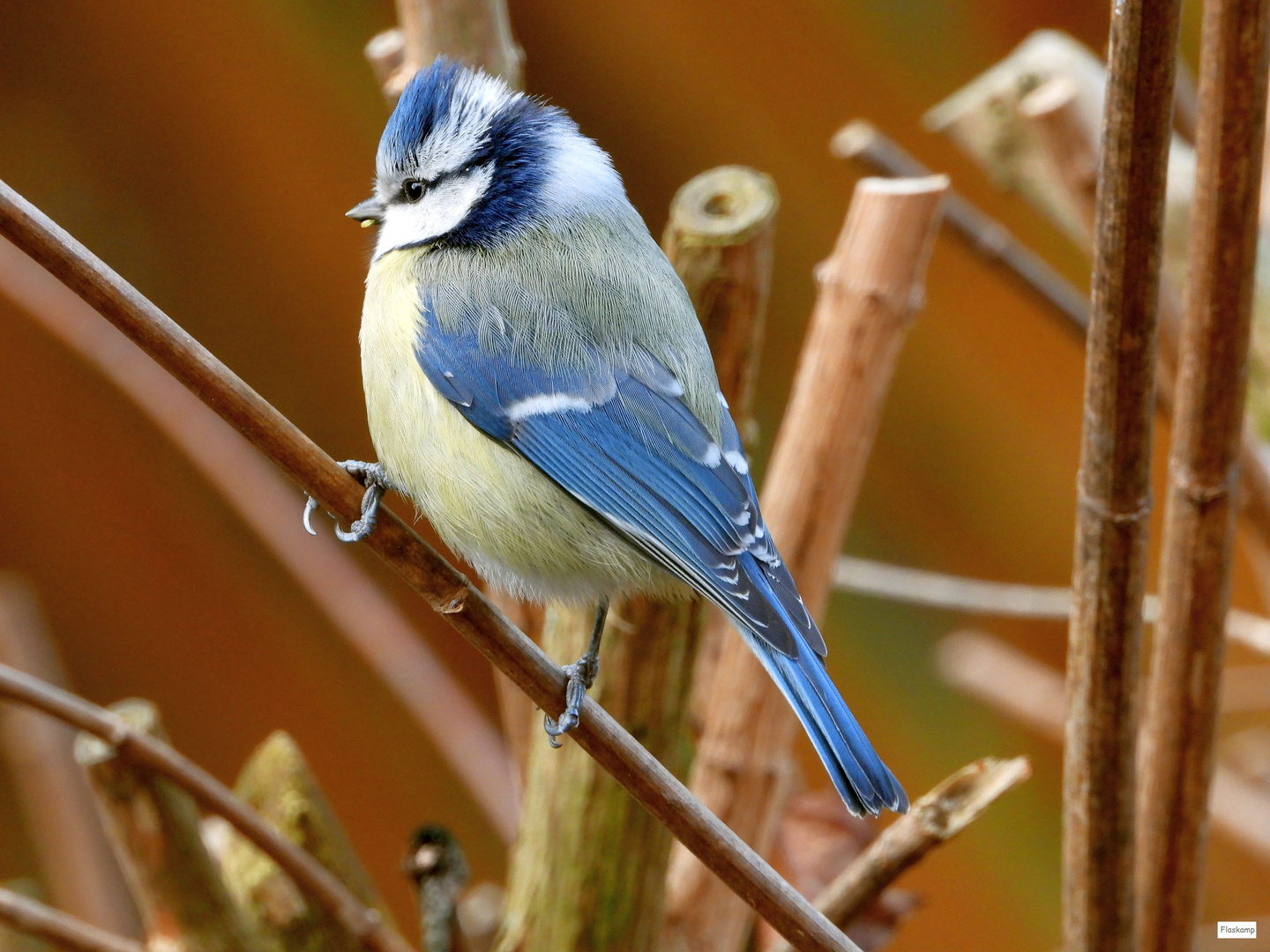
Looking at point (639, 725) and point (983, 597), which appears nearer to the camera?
point (639, 725)

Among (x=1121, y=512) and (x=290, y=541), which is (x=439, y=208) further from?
(x=1121, y=512)

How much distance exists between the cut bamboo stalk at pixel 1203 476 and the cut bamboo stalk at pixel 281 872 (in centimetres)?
49

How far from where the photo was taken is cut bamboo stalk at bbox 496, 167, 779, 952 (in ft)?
2.37

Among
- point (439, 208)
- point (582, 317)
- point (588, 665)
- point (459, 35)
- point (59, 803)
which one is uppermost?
point (459, 35)

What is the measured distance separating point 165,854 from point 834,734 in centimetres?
40

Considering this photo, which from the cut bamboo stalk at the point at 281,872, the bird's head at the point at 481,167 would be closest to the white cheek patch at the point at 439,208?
the bird's head at the point at 481,167

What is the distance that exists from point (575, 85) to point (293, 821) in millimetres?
941

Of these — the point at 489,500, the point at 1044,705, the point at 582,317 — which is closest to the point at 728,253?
the point at 582,317

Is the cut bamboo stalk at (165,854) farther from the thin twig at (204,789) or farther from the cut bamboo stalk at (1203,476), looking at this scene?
the cut bamboo stalk at (1203,476)

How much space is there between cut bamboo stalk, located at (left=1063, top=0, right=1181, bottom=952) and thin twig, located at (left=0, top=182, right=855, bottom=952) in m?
0.16

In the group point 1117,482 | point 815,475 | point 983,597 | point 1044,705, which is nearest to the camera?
point 1117,482

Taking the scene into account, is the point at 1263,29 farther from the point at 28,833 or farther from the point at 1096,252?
the point at 28,833

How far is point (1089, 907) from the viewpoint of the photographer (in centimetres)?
61

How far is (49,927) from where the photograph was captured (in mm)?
639
